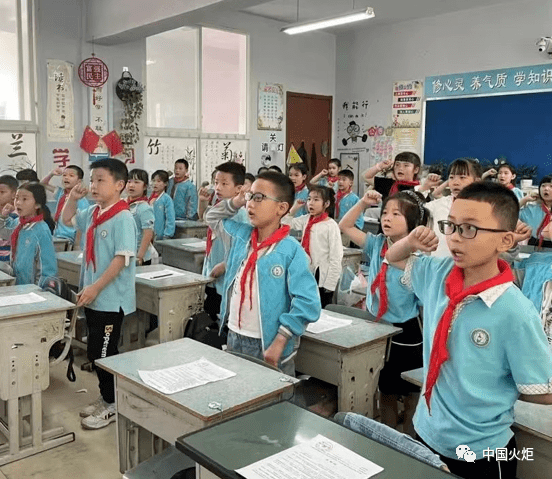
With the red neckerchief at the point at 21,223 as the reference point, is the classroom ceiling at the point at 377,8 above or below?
above

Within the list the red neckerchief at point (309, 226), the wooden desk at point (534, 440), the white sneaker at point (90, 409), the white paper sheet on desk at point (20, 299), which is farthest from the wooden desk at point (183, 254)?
the wooden desk at point (534, 440)

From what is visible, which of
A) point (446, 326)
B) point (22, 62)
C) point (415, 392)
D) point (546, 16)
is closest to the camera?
point (446, 326)

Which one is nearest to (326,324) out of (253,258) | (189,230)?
(253,258)

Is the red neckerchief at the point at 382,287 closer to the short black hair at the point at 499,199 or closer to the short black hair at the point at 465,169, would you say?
the short black hair at the point at 499,199

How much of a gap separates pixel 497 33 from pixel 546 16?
23.5 inches

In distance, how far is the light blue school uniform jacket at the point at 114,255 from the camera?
111 inches

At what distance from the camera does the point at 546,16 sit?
6.80 metres

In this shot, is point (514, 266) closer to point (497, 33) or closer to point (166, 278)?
point (166, 278)

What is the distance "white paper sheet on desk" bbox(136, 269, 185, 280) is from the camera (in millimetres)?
3408

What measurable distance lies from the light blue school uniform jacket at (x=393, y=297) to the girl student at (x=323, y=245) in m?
1.24

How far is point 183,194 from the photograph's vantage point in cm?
677

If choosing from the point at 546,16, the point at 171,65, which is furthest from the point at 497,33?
the point at 171,65

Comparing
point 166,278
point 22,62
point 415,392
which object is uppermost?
point 22,62

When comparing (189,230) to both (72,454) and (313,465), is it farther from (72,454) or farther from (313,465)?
(313,465)
